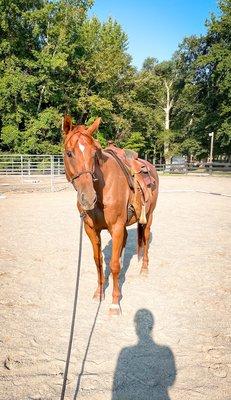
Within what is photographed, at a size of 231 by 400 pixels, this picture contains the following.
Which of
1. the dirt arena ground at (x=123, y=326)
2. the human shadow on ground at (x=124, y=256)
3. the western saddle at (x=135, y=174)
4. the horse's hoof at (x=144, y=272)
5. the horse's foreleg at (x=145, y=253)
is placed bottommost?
the human shadow on ground at (x=124, y=256)

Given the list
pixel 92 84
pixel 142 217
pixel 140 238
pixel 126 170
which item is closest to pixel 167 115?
pixel 92 84

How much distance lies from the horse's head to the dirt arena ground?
150cm

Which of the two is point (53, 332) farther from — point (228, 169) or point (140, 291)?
point (228, 169)

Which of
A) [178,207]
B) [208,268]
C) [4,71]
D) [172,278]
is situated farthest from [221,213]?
[4,71]

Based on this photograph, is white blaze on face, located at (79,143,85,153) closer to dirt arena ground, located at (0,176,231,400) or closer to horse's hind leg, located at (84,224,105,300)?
horse's hind leg, located at (84,224,105,300)

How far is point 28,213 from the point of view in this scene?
1137cm

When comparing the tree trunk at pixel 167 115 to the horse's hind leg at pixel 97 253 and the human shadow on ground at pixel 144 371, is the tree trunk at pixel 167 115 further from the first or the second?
the human shadow on ground at pixel 144 371

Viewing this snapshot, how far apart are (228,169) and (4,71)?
24.9m

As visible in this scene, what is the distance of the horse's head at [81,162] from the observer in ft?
10.5

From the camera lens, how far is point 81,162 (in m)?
3.21

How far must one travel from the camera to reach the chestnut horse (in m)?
3.21

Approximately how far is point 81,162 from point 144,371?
2016 millimetres

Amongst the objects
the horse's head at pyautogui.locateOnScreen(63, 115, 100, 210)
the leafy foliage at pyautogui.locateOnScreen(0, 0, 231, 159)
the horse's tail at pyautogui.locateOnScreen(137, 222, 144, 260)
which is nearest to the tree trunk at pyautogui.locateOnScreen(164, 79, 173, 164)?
the leafy foliage at pyautogui.locateOnScreen(0, 0, 231, 159)

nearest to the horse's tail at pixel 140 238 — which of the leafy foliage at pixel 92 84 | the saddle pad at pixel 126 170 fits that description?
the saddle pad at pixel 126 170
